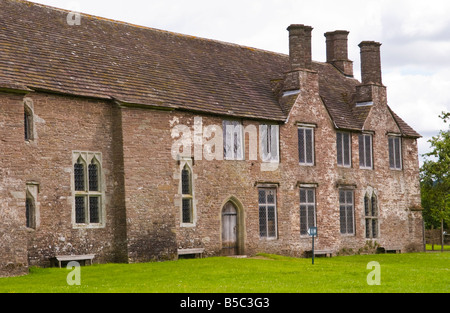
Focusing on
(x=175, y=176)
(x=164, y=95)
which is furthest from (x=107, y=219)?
(x=164, y=95)

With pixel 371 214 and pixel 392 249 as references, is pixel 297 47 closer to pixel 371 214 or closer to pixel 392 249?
pixel 371 214

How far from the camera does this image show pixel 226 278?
2077 centimetres

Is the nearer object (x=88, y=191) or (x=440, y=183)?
(x=88, y=191)

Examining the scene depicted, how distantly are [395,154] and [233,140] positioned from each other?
11759mm

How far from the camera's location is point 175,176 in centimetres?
2789

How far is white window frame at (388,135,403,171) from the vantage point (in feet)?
125

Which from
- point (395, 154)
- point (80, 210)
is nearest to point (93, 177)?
point (80, 210)

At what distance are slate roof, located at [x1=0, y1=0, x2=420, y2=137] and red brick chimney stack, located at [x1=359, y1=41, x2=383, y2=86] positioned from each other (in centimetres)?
212

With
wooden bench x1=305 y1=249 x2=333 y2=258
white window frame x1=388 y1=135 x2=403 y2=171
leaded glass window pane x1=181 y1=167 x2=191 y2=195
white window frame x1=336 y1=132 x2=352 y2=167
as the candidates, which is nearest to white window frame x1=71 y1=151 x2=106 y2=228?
leaded glass window pane x1=181 y1=167 x2=191 y2=195

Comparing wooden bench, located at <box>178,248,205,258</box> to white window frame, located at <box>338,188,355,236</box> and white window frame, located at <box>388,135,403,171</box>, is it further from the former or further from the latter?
white window frame, located at <box>388,135,403,171</box>

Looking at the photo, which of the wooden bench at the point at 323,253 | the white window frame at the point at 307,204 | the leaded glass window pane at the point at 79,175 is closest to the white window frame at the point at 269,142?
the white window frame at the point at 307,204

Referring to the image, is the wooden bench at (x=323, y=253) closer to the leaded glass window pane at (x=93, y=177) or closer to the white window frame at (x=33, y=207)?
the leaded glass window pane at (x=93, y=177)

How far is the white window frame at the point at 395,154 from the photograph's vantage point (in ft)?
125

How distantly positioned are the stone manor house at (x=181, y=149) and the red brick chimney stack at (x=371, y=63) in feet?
0.23
